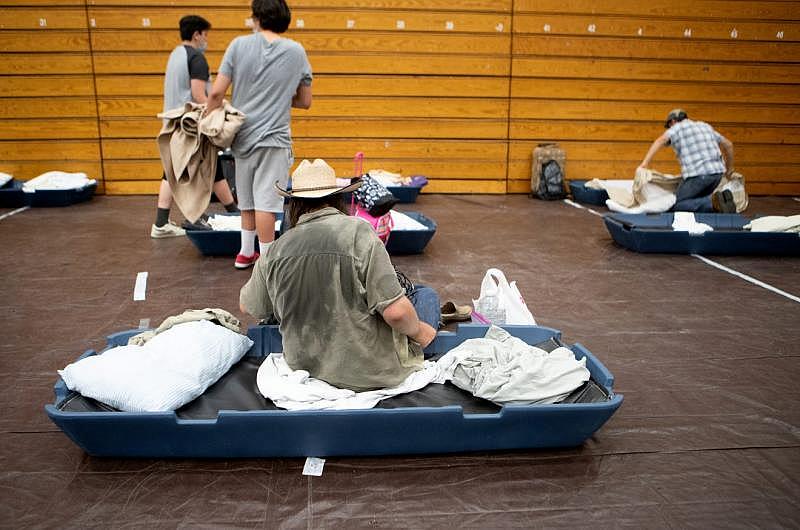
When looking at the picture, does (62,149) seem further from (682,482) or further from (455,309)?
(682,482)

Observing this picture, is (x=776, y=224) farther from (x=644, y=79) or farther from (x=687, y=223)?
(x=644, y=79)

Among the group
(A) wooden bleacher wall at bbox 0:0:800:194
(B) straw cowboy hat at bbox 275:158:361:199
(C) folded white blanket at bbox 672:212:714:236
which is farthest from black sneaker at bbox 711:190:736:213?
(B) straw cowboy hat at bbox 275:158:361:199

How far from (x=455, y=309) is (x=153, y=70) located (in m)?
5.71

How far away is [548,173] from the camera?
818 centimetres

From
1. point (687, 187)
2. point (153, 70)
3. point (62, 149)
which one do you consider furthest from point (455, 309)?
point (62, 149)

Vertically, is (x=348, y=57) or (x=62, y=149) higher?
(x=348, y=57)

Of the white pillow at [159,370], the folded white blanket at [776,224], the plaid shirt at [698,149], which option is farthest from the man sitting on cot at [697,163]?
the white pillow at [159,370]

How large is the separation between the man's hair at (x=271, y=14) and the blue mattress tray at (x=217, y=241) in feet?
5.05

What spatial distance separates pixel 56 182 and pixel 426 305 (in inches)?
227

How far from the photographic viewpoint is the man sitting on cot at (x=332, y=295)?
2348 millimetres

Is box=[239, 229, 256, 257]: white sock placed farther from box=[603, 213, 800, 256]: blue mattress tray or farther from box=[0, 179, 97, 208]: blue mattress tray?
box=[0, 179, 97, 208]: blue mattress tray

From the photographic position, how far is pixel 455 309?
3.89m

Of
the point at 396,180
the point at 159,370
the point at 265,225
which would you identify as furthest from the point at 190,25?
the point at 159,370

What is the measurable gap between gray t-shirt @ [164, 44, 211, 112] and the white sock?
1.50 m
